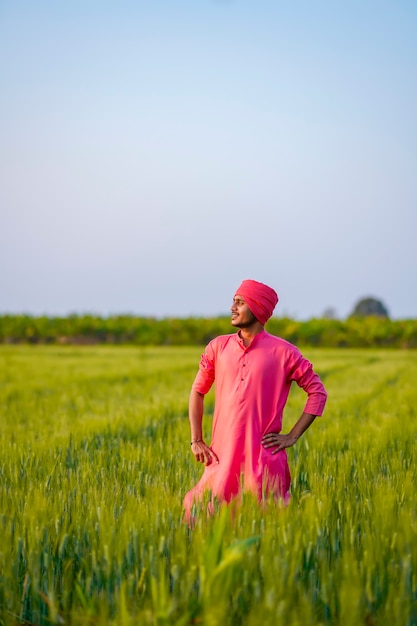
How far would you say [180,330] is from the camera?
127 ft

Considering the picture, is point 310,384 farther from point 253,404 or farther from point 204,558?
point 204,558

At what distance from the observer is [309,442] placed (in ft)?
17.9

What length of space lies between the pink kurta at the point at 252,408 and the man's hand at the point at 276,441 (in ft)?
0.11

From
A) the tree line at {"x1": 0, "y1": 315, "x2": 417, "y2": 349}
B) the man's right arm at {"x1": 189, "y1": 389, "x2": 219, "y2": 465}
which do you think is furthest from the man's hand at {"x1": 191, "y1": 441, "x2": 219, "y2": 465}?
the tree line at {"x1": 0, "y1": 315, "x2": 417, "y2": 349}

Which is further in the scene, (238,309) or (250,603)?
(238,309)

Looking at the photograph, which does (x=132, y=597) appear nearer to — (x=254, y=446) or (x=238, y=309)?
(x=254, y=446)

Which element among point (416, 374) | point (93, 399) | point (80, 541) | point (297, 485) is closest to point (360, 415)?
point (93, 399)

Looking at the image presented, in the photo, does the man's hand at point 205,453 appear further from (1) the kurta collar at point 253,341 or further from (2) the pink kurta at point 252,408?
(1) the kurta collar at point 253,341

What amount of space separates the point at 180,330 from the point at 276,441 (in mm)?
35650

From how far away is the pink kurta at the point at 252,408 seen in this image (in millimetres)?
3215

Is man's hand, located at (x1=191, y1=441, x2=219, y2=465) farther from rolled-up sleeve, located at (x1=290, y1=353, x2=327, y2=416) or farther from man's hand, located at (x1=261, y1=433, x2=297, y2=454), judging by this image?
rolled-up sleeve, located at (x1=290, y1=353, x2=327, y2=416)

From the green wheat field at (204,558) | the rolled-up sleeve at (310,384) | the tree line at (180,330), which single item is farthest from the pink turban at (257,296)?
the tree line at (180,330)

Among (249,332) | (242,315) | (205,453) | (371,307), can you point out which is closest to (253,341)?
(249,332)

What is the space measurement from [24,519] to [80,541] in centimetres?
23
